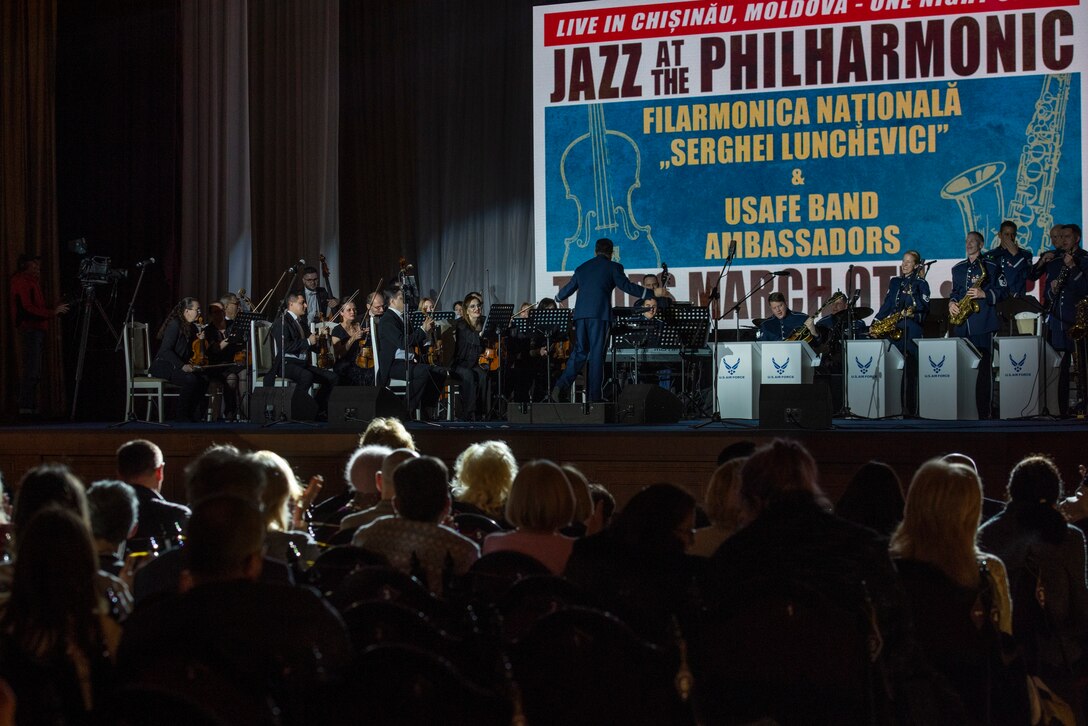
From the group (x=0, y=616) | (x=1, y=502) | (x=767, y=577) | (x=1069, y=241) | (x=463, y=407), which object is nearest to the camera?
(x=0, y=616)

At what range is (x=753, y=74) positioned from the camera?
40.7 ft

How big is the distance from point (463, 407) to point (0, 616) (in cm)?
866

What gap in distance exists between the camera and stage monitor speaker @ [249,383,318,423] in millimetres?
9625

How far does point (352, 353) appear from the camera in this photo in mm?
10875

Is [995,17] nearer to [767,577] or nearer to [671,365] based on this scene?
[671,365]

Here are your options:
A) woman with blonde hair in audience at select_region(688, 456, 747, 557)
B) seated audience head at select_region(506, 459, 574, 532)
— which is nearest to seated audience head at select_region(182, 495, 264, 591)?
seated audience head at select_region(506, 459, 574, 532)

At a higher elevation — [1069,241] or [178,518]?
[1069,241]

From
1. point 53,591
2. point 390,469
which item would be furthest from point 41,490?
point 390,469

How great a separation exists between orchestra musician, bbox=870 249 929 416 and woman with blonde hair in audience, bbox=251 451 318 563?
23.5 ft

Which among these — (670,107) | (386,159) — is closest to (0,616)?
(670,107)

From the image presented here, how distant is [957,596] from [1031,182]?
9573mm

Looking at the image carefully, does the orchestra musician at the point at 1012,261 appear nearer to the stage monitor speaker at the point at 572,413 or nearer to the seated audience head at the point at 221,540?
the stage monitor speaker at the point at 572,413

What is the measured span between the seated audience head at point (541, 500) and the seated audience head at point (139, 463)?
1.79 meters

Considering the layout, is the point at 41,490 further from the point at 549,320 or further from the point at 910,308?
the point at 910,308
